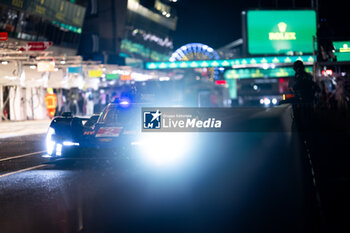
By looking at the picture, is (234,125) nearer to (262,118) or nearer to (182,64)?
(262,118)

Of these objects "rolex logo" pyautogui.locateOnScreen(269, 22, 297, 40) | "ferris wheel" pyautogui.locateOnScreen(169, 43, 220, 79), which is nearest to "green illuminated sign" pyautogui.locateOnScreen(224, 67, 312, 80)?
"ferris wheel" pyautogui.locateOnScreen(169, 43, 220, 79)

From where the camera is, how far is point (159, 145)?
30.2 feet

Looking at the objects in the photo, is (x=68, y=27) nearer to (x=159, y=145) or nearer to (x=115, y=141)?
(x=115, y=141)

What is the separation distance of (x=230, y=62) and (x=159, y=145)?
1637 inches

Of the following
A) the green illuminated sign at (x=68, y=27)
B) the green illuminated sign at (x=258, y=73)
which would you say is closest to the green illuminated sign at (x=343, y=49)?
the green illuminated sign at (x=68, y=27)

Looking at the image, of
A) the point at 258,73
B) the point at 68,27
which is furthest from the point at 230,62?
the point at 258,73

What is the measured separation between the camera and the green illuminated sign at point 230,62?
158 feet

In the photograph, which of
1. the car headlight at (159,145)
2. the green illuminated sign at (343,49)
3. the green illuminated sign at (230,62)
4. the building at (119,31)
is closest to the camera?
the car headlight at (159,145)

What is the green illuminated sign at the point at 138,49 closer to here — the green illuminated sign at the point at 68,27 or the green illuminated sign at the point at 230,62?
the green illuminated sign at the point at 230,62

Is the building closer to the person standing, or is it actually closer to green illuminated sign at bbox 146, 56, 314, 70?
green illuminated sign at bbox 146, 56, 314, 70

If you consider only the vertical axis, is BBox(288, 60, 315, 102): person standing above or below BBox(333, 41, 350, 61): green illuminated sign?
below
